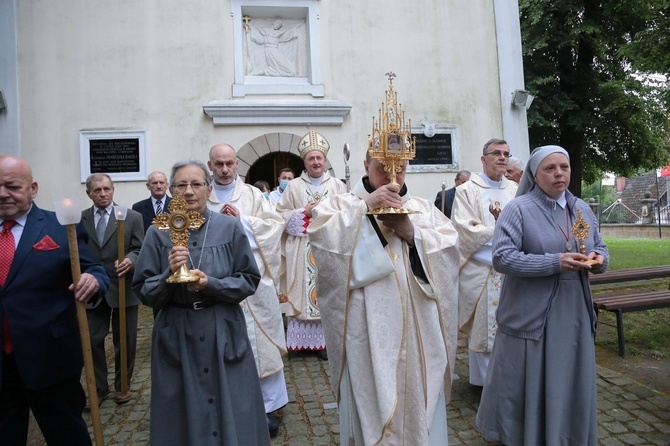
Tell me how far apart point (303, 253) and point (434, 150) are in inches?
225

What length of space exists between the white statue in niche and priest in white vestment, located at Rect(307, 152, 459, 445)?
26.2 feet

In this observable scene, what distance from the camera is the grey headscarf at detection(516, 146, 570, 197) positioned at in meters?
3.23

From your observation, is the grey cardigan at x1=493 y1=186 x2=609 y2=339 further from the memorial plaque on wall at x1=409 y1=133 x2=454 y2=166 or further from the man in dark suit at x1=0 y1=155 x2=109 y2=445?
the memorial plaque on wall at x1=409 y1=133 x2=454 y2=166

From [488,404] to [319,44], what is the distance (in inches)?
338

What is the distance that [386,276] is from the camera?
3.00 meters

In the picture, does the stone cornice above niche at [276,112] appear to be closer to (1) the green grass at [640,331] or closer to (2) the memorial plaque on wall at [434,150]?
(2) the memorial plaque on wall at [434,150]

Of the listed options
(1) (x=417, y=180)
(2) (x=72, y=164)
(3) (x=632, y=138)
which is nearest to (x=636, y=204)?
(3) (x=632, y=138)

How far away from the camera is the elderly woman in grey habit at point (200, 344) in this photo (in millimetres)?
2623

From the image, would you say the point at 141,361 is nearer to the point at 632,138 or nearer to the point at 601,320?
the point at 601,320

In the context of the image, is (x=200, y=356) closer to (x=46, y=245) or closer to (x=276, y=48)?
(x=46, y=245)

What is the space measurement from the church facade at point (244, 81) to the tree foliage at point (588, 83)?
393 centimetres

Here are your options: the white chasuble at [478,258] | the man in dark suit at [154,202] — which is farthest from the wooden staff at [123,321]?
the white chasuble at [478,258]

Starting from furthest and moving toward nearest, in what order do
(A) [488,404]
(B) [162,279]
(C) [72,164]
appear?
(C) [72,164], (A) [488,404], (B) [162,279]

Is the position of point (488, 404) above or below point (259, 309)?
below
